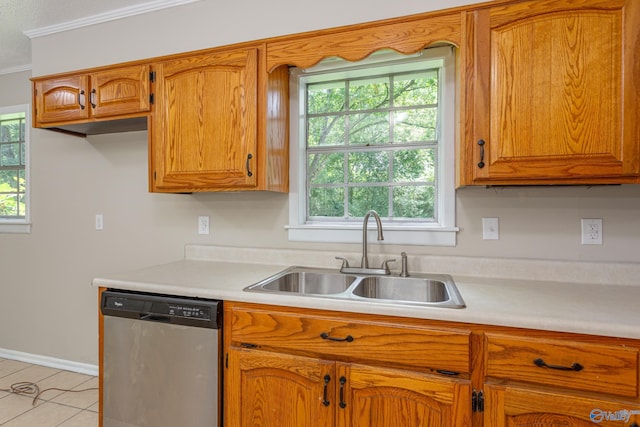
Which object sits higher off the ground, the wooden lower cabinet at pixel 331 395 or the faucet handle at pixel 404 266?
the faucet handle at pixel 404 266

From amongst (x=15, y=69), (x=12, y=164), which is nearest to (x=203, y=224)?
(x=12, y=164)

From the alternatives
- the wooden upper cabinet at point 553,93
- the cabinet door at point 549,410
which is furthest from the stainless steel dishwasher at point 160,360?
the wooden upper cabinet at point 553,93

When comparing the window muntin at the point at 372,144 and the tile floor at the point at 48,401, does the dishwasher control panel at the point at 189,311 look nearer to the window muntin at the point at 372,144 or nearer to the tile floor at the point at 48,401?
the window muntin at the point at 372,144

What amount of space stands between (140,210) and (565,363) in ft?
8.09

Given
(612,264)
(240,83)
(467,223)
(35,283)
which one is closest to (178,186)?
(240,83)

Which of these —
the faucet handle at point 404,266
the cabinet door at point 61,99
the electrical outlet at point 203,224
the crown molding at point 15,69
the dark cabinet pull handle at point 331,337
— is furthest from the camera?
the crown molding at point 15,69

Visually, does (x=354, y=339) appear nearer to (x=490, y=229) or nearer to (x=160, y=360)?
(x=160, y=360)

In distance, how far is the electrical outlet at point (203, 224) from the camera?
2.23 metres

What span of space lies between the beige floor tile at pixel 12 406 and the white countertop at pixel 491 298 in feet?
4.12

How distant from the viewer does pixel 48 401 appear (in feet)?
7.20

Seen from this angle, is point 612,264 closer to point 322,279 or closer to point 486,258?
point 486,258

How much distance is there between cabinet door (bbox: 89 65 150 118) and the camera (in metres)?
1.95

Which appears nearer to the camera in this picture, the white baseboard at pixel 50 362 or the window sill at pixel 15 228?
the white baseboard at pixel 50 362

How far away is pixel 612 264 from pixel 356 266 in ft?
3.91
